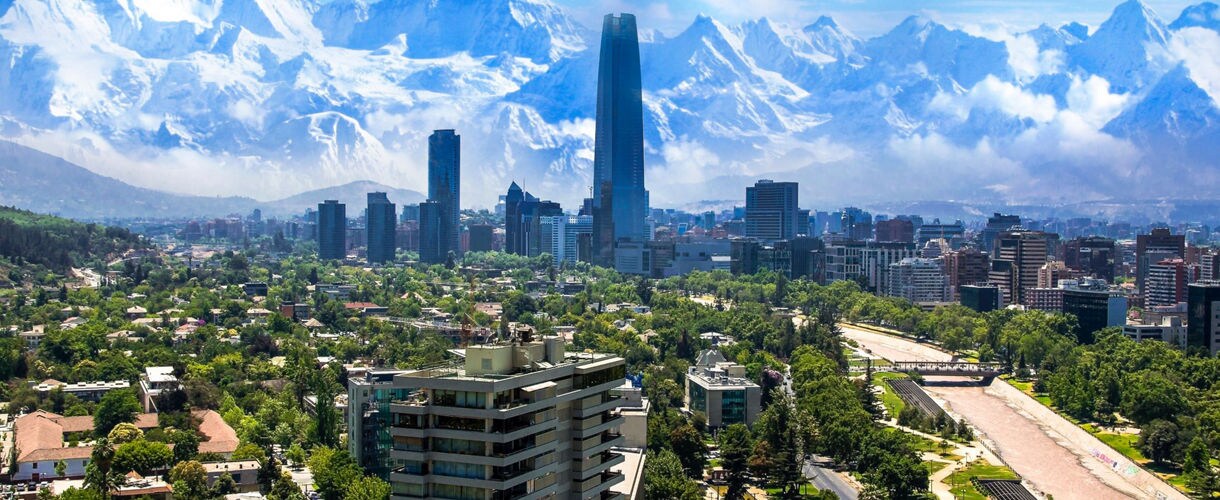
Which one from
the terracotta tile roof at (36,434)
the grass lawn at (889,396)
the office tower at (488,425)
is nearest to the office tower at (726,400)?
the grass lawn at (889,396)

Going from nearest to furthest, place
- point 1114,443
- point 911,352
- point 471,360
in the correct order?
point 471,360
point 1114,443
point 911,352

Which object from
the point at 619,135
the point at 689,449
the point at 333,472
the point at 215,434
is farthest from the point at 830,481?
the point at 619,135

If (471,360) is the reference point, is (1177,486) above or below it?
below

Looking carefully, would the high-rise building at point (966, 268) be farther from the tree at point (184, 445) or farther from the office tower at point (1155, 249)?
the tree at point (184, 445)

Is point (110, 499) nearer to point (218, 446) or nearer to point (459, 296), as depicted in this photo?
point (218, 446)

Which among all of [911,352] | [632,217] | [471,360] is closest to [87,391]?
[471,360]

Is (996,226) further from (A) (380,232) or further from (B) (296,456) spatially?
(B) (296,456)
